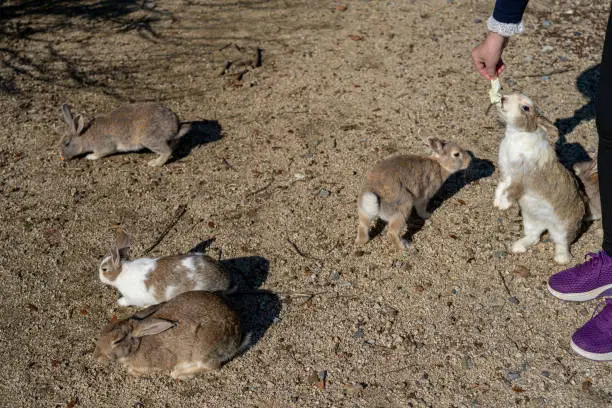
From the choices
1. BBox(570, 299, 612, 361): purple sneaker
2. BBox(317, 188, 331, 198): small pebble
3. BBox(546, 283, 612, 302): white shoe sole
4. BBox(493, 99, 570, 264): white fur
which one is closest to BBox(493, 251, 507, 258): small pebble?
BBox(493, 99, 570, 264): white fur

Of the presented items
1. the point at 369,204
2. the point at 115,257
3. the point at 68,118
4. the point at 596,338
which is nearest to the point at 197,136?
the point at 68,118

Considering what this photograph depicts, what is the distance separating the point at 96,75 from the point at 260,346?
420 centimetres

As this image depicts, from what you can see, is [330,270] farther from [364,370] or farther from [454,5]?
[454,5]

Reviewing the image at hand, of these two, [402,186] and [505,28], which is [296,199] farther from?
[505,28]

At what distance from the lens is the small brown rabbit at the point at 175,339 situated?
3621mm

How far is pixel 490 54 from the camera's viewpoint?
4.36 m

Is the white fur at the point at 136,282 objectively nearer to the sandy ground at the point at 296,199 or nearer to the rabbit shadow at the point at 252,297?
the sandy ground at the point at 296,199

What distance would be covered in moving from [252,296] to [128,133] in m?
2.18

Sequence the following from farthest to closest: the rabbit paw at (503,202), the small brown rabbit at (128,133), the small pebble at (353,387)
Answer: the small brown rabbit at (128,133) → the rabbit paw at (503,202) → the small pebble at (353,387)

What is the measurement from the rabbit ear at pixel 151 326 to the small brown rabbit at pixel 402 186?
5.34 ft

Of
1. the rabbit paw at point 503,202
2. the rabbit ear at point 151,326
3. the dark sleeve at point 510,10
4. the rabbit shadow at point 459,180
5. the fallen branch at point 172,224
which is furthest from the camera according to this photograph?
the rabbit shadow at point 459,180

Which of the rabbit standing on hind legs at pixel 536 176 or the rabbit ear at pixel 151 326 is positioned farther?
the rabbit standing on hind legs at pixel 536 176

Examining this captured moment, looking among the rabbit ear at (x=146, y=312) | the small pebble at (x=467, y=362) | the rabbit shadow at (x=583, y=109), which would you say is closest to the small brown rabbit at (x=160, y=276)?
the rabbit ear at (x=146, y=312)

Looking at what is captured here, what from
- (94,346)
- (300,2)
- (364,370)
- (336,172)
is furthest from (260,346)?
(300,2)
